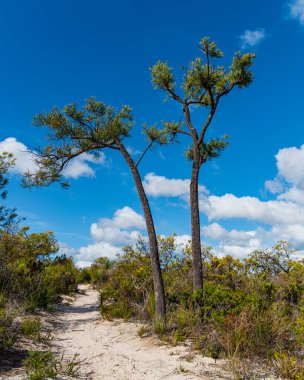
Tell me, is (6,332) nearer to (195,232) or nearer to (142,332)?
(142,332)

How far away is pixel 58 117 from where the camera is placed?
1181cm

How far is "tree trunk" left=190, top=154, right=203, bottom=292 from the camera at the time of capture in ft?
34.2

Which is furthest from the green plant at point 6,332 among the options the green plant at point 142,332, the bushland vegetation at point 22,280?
the green plant at point 142,332

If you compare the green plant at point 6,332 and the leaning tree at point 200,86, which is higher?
the leaning tree at point 200,86

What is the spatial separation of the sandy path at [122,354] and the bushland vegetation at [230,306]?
1.66ft

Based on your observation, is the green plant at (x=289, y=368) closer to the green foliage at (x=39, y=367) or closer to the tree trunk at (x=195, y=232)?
the green foliage at (x=39, y=367)

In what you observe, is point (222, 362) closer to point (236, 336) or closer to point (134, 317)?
point (236, 336)

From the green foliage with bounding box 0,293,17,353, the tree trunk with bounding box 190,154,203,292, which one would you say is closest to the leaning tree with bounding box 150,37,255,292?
the tree trunk with bounding box 190,154,203,292

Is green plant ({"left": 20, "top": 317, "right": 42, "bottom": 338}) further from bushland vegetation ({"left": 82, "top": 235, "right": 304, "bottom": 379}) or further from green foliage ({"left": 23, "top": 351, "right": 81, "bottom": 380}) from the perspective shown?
bushland vegetation ({"left": 82, "top": 235, "right": 304, "bottom": 379})

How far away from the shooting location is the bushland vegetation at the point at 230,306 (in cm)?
696

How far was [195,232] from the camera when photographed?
10734 mm

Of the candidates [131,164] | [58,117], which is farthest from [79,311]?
[58,117]

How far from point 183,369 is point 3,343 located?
11.6 ft

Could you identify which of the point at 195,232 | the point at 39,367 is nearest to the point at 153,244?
the point at 195,232
